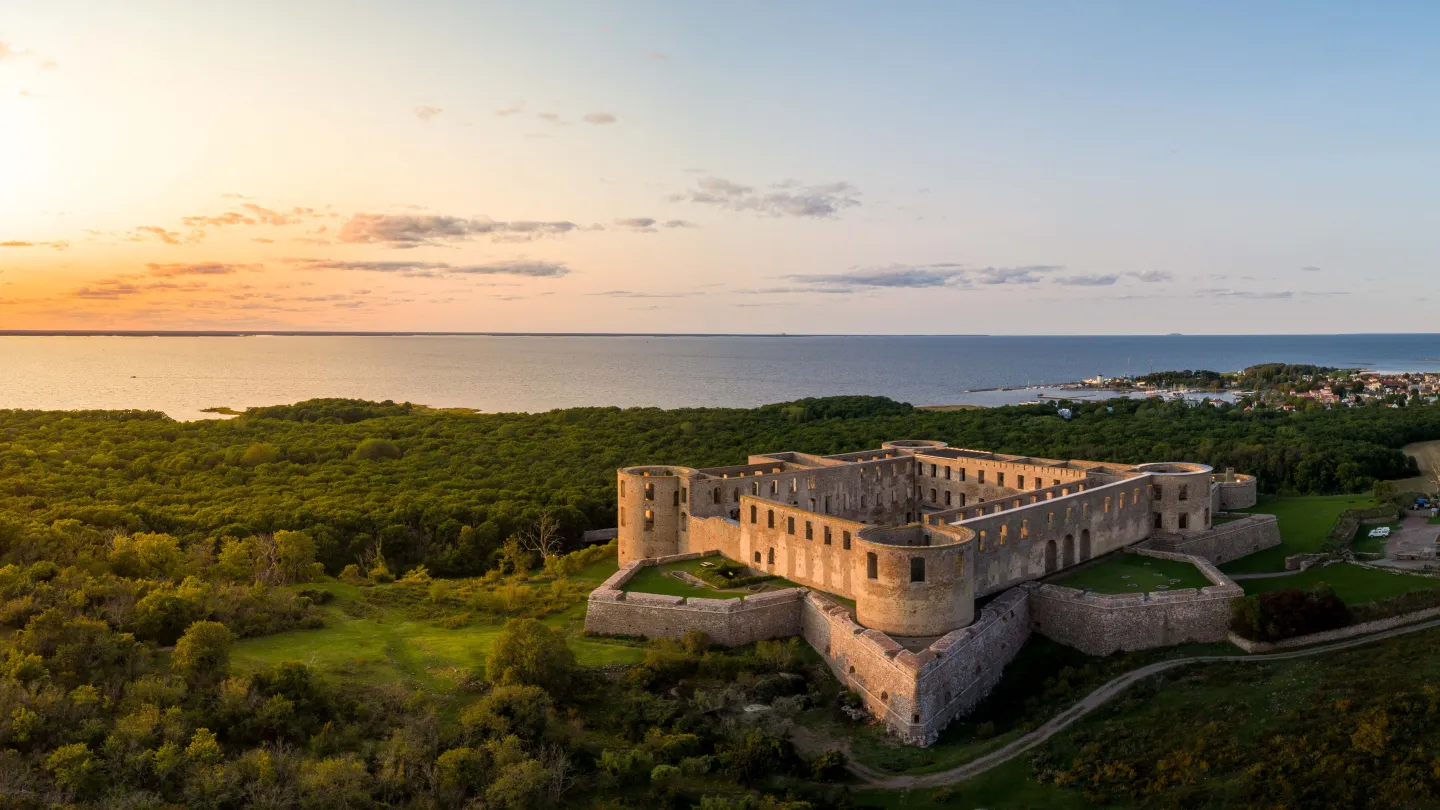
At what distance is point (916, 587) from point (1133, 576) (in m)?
15.1

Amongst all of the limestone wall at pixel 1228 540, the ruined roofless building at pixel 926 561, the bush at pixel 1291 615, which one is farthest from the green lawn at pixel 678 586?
the limestone wall at pixel 1228 540

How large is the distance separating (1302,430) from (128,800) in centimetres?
10575

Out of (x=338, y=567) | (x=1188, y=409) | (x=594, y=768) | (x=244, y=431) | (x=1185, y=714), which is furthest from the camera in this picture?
(x=1188, y=409)

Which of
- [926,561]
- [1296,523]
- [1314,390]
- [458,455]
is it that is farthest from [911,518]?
[1314,390]

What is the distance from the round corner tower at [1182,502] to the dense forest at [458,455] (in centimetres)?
2877

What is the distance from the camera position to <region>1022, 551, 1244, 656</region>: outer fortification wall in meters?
41.0

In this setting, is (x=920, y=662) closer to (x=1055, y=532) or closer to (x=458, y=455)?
(x=1055, y=532)

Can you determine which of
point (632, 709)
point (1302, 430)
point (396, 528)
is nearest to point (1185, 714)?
point (632, 709)

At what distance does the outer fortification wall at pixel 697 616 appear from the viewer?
41.7 m

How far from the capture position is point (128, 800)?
24.9m

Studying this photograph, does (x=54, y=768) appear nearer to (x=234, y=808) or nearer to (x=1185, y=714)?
(x=234, y=808)

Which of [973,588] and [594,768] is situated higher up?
[973,588]

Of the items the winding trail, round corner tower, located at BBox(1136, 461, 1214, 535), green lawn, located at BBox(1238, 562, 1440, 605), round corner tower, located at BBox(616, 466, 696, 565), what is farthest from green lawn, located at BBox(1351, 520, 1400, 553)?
round corner tower, located at BBox(616, 466, 696, 565)

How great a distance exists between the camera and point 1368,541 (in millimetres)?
51031
